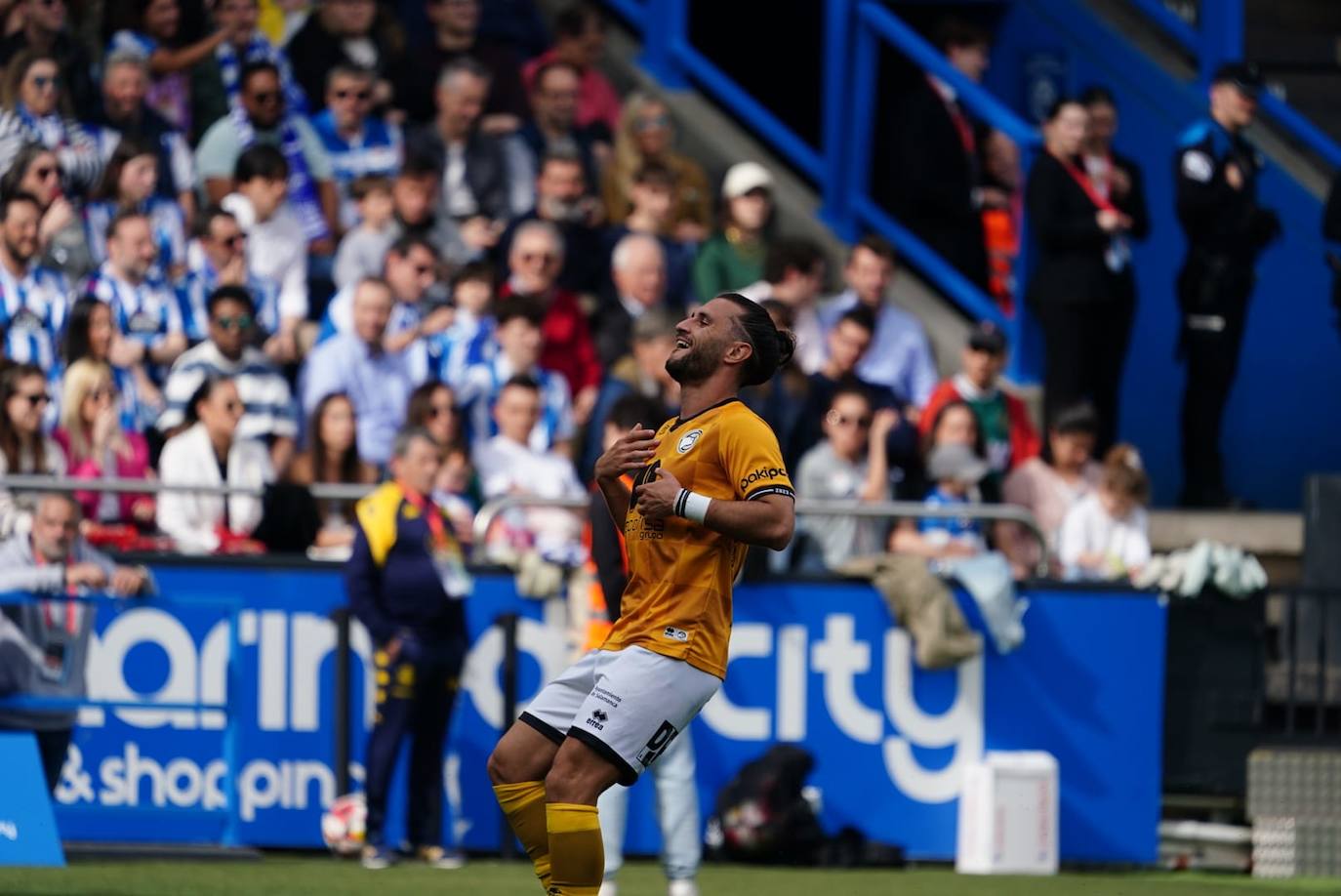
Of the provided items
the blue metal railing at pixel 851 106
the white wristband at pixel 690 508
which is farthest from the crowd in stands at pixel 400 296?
the white wristband at pixel 690 508

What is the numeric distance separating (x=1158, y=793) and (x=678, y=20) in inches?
252

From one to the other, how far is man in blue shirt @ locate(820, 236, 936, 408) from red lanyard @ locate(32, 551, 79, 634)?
469 centimetres

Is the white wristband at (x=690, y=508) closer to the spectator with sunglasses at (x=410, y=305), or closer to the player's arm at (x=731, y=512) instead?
the player's arm at (x=731, y=512)

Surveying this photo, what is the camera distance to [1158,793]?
13219 millimetres

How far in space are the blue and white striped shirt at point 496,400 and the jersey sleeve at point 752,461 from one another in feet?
18.2

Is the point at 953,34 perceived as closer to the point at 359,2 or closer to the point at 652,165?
the point at 652,165

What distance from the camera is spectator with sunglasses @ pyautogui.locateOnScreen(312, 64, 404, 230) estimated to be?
14891mm

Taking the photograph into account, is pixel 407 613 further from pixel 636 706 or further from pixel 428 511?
pixel 636 706

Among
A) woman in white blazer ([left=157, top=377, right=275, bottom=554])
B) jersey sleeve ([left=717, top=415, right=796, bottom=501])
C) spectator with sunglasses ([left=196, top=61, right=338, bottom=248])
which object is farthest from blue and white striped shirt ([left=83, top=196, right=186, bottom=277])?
jersey sleeve ([left=717, top=415, right=796, bottom=501])

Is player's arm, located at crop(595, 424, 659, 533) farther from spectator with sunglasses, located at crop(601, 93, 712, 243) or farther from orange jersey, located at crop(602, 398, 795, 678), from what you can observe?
spectator with sunglasses, located at crop(601, 93, 712, 243)

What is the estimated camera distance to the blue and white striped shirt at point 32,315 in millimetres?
13047

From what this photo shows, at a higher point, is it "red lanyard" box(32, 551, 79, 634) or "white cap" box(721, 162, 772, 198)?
"white cap" box(721, 162, 772, 198)

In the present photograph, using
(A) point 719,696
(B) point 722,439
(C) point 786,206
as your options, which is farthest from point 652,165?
(B) point 722,439

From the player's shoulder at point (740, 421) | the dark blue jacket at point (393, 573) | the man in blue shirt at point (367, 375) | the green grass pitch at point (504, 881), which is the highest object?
the man in blue shirt at point (367, 375)
